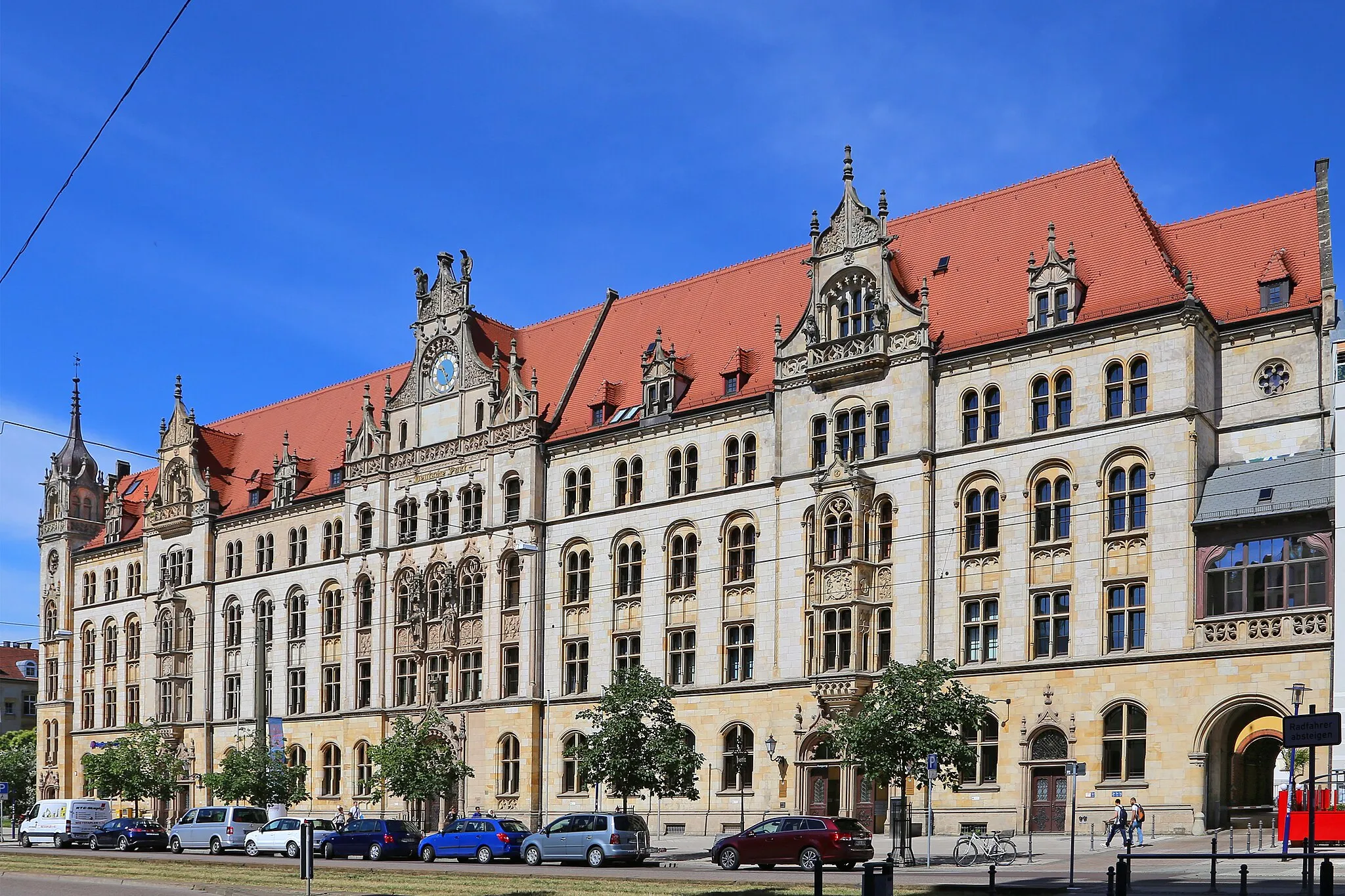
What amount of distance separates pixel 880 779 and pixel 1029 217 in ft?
74.0

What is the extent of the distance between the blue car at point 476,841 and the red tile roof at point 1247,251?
2802cm

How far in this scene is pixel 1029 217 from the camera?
190 ft

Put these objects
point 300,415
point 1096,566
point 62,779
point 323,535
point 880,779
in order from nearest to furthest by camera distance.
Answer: point 880,779 < point 1096,566 < point 323,535 < point 300,415 < point 62,779

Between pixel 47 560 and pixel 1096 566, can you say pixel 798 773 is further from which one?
pixel 47 560

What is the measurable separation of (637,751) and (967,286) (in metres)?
20.4

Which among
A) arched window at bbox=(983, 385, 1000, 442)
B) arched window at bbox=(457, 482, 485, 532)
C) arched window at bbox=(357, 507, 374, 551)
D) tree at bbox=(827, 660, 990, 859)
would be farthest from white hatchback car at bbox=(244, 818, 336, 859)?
arched window at bbox=(983, 385, 1000, 442)

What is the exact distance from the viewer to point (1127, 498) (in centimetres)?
4988

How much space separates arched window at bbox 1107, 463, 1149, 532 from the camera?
163ft

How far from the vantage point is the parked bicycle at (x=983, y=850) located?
1642 inches

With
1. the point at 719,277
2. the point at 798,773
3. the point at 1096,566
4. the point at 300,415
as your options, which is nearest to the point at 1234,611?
the point at 1096,566

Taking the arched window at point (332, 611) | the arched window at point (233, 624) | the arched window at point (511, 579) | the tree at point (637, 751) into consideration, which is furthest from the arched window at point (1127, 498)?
the arched window at point (233, 624)

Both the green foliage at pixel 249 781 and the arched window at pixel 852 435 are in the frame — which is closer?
the arched window at pixel 852 435

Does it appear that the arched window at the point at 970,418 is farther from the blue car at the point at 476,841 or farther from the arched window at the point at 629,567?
the blue car at the point at 476,841

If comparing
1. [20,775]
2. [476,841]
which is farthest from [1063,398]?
[20,775]
